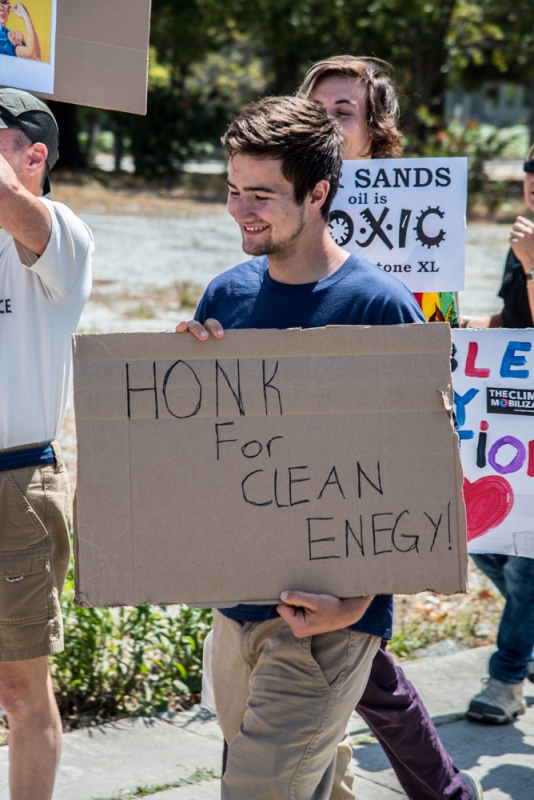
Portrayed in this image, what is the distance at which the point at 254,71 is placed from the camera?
179 ft

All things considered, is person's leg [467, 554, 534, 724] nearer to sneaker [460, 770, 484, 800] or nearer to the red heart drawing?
the red heart drawing

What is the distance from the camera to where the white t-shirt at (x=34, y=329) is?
8.10ft

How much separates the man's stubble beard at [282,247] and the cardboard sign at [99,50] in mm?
677

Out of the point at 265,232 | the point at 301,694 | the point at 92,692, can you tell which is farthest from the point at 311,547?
the point at 92,692

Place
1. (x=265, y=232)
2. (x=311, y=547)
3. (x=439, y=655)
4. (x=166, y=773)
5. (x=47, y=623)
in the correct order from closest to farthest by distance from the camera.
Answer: (x=311, y=547) → (x=265, y=232) → (x=47, y=623) → (x=166, y=773) → (x=439, y=655)

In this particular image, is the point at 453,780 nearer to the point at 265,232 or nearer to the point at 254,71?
the point at 265,232

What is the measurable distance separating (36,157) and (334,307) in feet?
3.00

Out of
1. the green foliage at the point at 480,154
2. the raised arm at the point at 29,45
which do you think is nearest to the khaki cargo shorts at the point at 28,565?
the raised arm at the point at 29,45

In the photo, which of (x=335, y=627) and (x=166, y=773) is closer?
(x=335, y=627)

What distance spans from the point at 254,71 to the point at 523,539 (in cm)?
5462

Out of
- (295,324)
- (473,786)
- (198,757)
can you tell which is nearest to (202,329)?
(295,324)

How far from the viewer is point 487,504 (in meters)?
3.00

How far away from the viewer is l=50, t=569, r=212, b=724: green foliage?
3.56m

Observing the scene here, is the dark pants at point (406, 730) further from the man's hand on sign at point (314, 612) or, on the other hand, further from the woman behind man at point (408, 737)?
the man's hand on sign at point (314, 612)
